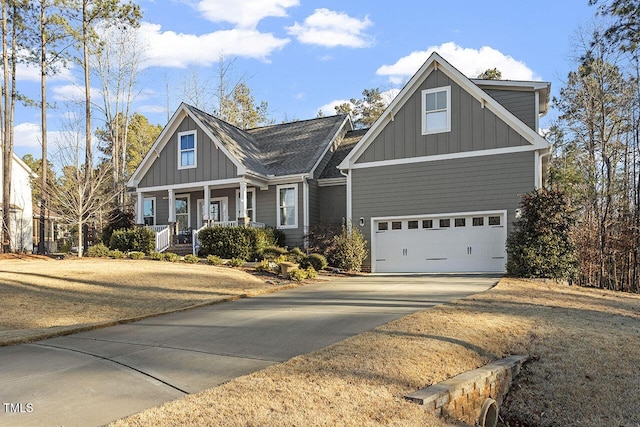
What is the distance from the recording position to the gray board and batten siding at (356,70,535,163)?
16.6m

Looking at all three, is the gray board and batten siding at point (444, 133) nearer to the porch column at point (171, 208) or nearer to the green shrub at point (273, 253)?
the green shrub at point (273, 253)

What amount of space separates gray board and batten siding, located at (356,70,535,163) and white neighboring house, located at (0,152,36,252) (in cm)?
2108

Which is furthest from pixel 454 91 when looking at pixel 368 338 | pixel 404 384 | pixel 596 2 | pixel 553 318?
pixel 404 384

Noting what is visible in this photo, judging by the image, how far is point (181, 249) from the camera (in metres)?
21.3

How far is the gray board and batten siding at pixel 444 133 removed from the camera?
16641 millimetres

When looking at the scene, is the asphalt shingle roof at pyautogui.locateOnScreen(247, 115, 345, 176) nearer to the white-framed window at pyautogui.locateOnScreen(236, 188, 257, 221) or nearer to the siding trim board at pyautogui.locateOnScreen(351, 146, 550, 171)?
the white-framed window at pyautogui.locateOnScreen(236, 188, 257, 221)

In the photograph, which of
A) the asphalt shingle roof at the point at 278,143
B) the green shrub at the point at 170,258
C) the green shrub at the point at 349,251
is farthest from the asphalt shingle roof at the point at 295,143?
the green shrub at the point at 170,258

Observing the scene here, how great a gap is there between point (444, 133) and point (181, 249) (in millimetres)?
12177

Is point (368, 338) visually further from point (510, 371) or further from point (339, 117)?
point (339, 117)

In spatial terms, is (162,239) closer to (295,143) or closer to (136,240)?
(136,240)

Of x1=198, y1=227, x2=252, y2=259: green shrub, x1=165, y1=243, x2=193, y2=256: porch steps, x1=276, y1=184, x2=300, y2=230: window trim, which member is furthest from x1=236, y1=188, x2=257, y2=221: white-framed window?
x1=165, y1=243, x2=193, y2=256: porch steps

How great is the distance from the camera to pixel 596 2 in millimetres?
12250

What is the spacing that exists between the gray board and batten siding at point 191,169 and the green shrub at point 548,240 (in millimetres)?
11782

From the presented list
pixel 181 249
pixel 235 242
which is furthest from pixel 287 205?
pixel 181 249
